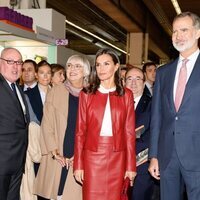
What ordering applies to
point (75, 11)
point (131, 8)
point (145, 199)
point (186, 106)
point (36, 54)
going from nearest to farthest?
1. point (186, 106)
2. point (145, 199)
3. point (36, 54)
4. point (131, 8)
5. point (75, 11)

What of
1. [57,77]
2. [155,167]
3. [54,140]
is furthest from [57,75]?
[155,167]

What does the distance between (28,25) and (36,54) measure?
0.72 m

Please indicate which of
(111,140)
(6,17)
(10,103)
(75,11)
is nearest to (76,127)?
(111,140)

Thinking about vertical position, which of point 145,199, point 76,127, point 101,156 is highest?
point 76,127

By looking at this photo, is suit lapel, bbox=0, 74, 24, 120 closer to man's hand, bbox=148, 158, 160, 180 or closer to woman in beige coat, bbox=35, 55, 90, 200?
woman in beige coat, bbox=35, 55, 90, 200

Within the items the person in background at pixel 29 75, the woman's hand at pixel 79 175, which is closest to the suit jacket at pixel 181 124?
the woman's hand at pixel 79 175

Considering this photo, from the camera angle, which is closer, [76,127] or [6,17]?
[76,127]

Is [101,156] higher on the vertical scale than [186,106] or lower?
lower

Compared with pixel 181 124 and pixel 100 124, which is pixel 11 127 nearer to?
pixel 100 124

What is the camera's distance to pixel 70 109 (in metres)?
3.53

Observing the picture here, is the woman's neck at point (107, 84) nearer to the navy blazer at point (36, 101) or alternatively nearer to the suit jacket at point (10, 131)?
the suit jacket at point (10, 131)

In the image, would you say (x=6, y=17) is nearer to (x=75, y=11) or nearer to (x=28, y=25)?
(x=28, y=25)

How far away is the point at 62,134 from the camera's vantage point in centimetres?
351

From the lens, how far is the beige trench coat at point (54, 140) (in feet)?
11.4
